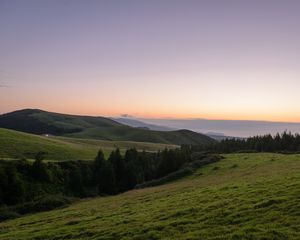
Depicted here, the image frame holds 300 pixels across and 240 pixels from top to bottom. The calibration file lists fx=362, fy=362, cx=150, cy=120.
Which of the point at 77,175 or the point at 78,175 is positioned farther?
the point at 78,175

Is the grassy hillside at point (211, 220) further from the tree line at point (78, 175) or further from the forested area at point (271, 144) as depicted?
the forested area at point (271, 144)

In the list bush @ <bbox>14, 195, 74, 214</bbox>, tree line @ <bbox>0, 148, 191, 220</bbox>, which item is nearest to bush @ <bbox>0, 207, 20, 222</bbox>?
bush @ <bbox>14, 195, 74, 214</bbox>

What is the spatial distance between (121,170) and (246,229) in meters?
70.5

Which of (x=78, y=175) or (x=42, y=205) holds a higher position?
(x=78, y=175)

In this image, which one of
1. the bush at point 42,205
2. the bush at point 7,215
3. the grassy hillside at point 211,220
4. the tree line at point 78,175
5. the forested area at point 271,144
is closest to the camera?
the grassy hillside at point 211,220

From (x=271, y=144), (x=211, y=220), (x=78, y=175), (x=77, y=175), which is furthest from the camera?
(x=271, y=144)

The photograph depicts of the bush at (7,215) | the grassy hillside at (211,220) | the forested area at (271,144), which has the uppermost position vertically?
the forested area at (271,144)

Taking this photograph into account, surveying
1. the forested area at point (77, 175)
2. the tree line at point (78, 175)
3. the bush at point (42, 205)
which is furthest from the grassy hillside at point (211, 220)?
the tree line at point (78, 175)

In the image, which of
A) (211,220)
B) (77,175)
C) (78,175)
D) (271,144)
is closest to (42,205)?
(77,175)

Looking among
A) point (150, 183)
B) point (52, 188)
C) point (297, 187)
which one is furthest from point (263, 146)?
point (297, 187)

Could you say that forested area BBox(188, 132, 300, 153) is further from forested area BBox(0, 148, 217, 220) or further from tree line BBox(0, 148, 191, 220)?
tree line BBox(0, 148, 191, 220)

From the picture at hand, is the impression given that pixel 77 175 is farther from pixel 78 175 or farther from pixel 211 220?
pixel 211 220

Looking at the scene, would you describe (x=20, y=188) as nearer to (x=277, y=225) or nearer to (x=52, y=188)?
(x=52, y=188)

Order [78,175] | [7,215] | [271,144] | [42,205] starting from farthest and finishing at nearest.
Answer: [271,144] → [78,175] → [42,205] → [7,215]
